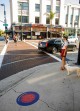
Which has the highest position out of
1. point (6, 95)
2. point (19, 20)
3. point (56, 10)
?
point (56, 10)

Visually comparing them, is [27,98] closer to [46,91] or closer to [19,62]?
[46,91]

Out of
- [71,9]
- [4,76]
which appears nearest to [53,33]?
[71,9]

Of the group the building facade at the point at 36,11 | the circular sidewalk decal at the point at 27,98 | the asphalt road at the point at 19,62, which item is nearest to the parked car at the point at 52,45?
the asphalt road at the point at 19,62

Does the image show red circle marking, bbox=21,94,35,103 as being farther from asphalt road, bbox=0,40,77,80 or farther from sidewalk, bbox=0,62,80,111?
asphalt road, bbox=0,40,77,80

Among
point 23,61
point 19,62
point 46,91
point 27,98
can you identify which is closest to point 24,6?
point 23,61

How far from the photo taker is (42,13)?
46.0m

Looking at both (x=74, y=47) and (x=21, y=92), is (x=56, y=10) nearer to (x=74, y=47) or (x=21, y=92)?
(x=74, y=47)

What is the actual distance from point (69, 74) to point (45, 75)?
123cm

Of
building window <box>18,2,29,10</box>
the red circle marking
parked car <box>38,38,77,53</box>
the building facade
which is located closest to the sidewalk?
the red circle marking

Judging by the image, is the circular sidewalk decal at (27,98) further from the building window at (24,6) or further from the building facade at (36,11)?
the building window at (24,6)

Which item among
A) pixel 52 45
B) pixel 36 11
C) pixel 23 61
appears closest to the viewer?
pixel 23 61

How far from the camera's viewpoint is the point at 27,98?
5.97m

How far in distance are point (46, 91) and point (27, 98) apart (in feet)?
2.65

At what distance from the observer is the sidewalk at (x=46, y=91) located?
527cm
